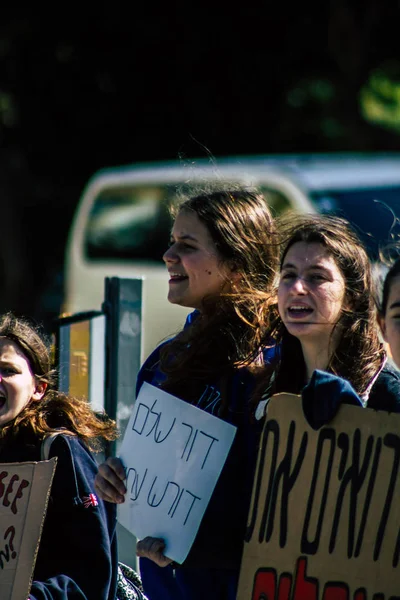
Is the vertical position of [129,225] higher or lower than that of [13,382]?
higher

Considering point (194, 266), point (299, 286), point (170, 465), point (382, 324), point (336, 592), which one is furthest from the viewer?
point (194, 266)

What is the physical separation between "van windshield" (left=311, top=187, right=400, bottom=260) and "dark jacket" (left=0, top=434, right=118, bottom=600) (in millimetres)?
3874

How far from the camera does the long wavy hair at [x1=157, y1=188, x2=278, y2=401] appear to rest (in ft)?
9.74

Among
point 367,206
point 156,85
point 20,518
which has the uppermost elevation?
point 156,85

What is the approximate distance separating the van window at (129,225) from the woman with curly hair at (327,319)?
556cm

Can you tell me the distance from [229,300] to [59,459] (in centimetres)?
63

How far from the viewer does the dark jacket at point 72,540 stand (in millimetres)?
2779

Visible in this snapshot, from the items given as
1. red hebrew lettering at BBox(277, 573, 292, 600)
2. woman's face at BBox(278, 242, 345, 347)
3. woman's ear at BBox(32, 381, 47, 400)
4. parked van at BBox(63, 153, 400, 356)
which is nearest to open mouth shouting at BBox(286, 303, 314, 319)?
woman's face at BBox(278, 242, 345, 347)

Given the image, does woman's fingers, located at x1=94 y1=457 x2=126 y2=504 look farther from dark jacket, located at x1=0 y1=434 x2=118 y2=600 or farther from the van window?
the van window

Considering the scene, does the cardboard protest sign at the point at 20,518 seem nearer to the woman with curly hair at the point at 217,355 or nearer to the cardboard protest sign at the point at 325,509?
the woman with curly hair at the point at 217,355

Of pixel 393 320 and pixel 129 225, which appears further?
pixel 129 225

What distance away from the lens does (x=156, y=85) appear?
1288cm

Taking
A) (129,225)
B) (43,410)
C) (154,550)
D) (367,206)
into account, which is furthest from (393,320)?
(129,225)

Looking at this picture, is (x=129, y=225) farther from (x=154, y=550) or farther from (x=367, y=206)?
(x=154, y=550)
